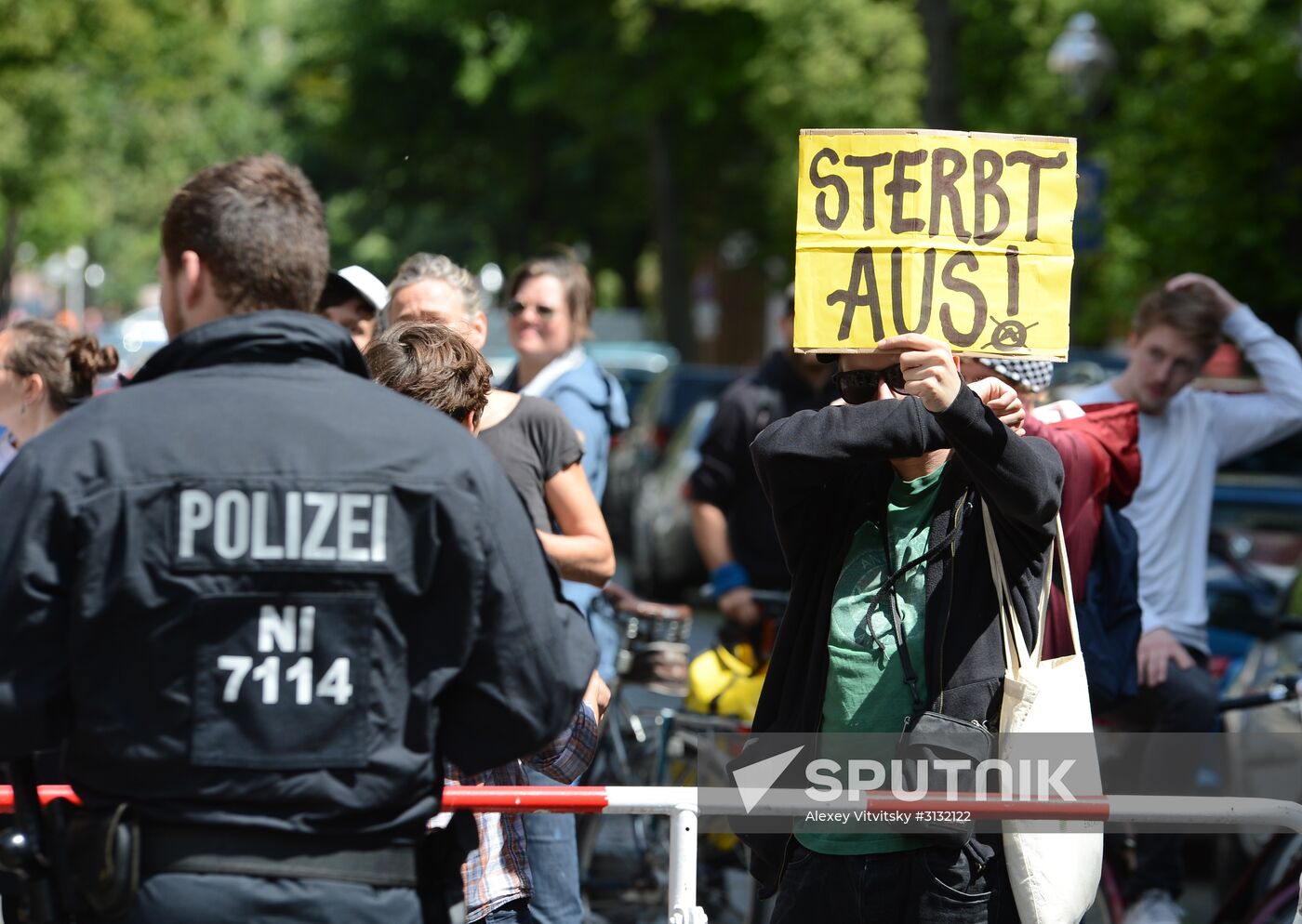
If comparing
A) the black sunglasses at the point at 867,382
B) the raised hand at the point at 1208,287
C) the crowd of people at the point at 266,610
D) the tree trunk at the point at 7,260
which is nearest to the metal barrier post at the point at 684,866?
the crowd of people at the point at 266,610

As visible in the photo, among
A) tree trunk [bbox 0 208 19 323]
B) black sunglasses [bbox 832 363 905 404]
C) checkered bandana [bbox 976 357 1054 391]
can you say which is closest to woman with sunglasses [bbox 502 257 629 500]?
checkered bandana [bbox 976 357 1054 391]

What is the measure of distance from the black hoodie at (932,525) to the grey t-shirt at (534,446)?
993 millimetres

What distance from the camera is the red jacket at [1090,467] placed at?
425cm

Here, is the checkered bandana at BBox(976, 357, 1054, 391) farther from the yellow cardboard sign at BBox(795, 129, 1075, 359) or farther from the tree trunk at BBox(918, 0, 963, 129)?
the tree trunk at BBox(918, 0, 963, 129)

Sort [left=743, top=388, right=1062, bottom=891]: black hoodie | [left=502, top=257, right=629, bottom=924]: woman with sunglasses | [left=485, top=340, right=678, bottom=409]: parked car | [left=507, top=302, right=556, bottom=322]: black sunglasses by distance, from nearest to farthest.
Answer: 1. [left=743, top=388, right=1062, bottom=891]: black hoodie
2. [left=502, top=257, right=629, bottom=924]: woman with sunglasses
3. [left=507, top=302, right=556, bottom=322]: black sunglasses
4. [left=485, top=340, right=678, bottom=409]: parked car

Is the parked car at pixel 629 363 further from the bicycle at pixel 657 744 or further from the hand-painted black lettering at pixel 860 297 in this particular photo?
the hand-painted black lettering at pixel 860 297

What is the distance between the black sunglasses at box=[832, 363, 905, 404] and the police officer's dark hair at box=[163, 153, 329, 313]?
53.6 inches

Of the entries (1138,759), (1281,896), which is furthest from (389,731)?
(1138,759)

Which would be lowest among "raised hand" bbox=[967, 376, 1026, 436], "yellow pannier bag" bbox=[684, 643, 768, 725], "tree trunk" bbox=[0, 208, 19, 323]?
"yellow pannier bag" bbox=[684, 643, 768, 725]

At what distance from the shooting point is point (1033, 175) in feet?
12.1

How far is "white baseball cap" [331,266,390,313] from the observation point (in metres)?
5.20

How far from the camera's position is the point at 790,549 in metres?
3.76

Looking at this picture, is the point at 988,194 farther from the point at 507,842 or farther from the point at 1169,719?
the point at 1169,719

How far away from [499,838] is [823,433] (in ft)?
3.93
